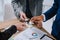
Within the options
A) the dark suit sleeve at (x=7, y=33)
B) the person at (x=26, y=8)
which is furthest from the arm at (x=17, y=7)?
the dark suit sleeve at (x=7, y=33)

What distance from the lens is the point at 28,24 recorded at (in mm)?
1341

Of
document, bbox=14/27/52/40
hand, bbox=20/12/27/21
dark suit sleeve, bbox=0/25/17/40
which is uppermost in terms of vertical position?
hand, bbox=20/12/27/21

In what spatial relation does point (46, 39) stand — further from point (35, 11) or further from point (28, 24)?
point (35, 11)

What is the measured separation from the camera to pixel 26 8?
1603mm

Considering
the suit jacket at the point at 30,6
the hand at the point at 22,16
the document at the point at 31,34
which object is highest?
the suit jacket at the point at 30,6

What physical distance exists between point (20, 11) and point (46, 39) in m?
0.44

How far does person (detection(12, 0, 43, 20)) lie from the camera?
4.86ft

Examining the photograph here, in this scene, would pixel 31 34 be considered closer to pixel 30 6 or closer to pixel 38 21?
pixel 38 21

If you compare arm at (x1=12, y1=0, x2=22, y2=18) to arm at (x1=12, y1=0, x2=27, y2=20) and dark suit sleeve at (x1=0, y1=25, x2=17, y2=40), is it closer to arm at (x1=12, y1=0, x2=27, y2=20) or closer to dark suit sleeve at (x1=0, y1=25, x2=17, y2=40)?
arm at (x1=12, y1=0, x2=27, y2=20)

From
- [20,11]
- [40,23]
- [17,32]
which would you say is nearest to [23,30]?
[17,32]

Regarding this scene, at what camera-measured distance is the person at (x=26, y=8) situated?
1.48m

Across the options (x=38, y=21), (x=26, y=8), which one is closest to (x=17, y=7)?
(x=26, y=8)

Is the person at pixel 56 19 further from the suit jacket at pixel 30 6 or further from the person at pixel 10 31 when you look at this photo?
the suit jacket at pixel 30 6

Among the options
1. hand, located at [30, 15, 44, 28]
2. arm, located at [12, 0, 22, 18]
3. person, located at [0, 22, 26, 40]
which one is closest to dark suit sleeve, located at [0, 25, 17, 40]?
person, located at [0, 22, 26, 40]
